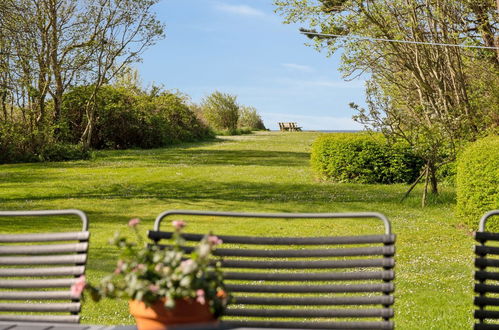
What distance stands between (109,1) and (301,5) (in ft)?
36.7

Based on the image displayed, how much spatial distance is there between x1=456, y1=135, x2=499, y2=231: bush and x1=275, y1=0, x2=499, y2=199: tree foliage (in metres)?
2.54

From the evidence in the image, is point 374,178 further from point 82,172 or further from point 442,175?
point 82,172

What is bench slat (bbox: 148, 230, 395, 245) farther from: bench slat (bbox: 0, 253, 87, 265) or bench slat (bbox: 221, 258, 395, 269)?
bench slat (bbox: 0, 253, 87, 265)

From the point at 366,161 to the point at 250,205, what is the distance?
4.90 m

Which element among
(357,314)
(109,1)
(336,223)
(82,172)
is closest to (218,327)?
(357,314)

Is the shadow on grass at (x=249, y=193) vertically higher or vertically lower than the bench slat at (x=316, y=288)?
lower

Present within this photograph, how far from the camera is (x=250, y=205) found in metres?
13.9

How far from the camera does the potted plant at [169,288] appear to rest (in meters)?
2.28

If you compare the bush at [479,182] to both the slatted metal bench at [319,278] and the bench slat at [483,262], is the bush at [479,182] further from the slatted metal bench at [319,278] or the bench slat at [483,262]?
the slatted metal bench at [319,278]

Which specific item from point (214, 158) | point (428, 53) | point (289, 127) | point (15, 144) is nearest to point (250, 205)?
point (428, 53)

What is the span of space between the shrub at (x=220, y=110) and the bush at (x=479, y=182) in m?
39.6

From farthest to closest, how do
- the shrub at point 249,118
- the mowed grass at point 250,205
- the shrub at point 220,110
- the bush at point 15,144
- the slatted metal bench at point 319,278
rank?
the shrub at point 249,118 → the shrub at point 220,110 → the bush at point 15,144 → the mowed grass at point 250,205 → the slatted metal bench at point 319,278

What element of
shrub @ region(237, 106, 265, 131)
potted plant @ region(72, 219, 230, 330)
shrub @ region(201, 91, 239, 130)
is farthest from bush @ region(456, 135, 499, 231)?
shrub @ region(237, 106, 265, 131)

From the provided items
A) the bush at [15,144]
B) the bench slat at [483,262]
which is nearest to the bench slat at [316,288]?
the bench slat at [483,262]
